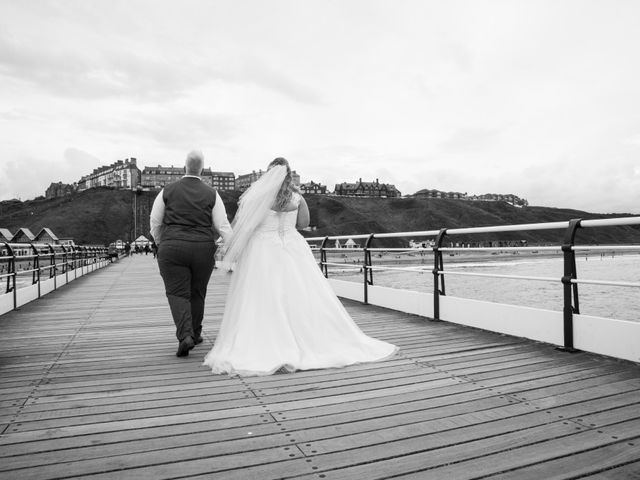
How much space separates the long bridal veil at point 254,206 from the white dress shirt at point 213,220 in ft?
0.46

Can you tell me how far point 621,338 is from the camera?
4164mm

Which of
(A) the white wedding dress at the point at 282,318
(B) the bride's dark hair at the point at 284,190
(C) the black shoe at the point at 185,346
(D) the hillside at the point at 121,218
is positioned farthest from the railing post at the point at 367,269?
(D) the hillside at the point at 121,218

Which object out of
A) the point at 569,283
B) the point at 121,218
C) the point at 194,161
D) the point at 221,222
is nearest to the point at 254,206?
the point at 221,222

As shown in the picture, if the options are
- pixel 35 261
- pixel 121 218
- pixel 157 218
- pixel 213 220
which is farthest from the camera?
pixel 121 218

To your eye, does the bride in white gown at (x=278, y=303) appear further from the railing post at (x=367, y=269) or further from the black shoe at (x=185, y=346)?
A: the railing post at (x=367, y=269)

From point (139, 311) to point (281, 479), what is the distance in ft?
23.0

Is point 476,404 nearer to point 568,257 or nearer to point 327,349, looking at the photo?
point 327,349

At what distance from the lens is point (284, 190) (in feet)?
15.5

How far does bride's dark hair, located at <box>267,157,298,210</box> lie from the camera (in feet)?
15.5

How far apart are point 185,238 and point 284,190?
105cm

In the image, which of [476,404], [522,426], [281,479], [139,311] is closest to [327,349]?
[476,404]

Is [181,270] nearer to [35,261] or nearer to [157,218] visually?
[157,218]

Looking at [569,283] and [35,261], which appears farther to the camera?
[35,261]

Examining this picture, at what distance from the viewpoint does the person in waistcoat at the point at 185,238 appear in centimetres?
469
